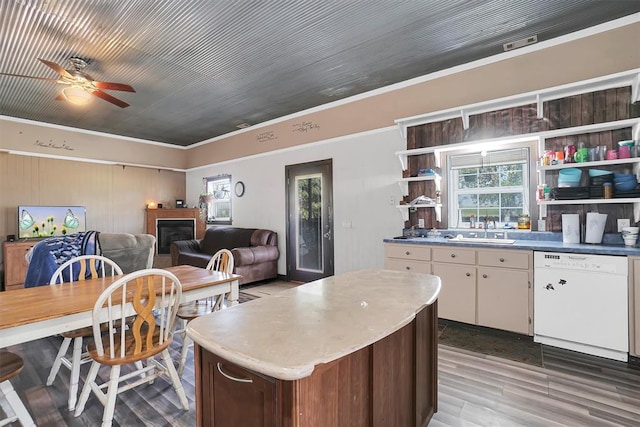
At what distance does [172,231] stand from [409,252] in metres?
5.71

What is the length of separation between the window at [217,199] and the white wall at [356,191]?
1385 mm

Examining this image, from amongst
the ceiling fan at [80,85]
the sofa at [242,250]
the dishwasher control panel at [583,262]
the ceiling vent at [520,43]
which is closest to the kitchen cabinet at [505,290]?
the dishwasher control panel at [583,262]

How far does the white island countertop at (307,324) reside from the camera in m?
0.87

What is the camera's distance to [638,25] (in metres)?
2.78

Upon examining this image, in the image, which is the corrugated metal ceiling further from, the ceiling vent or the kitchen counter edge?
the kitchen counter edge

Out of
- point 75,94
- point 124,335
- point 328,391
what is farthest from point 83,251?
point 328,391

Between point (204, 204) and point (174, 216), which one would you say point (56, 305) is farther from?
point (204, 204)

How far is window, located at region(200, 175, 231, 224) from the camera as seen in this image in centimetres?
701

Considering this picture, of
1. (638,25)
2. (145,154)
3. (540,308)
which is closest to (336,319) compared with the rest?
(540,308)

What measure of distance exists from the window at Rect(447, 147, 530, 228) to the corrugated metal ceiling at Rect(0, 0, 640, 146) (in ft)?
3.82

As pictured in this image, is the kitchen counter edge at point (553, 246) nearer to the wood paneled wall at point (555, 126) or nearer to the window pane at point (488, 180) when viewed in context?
the wood paneled wall at point (555, 126)

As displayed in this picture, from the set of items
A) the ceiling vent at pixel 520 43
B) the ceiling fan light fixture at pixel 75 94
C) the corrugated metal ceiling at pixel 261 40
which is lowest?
the ceiling fan light fixture at pixel 75 94

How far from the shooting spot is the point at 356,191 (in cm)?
476

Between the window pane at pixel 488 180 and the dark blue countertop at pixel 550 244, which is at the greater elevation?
the window pane at pixel 488 180
